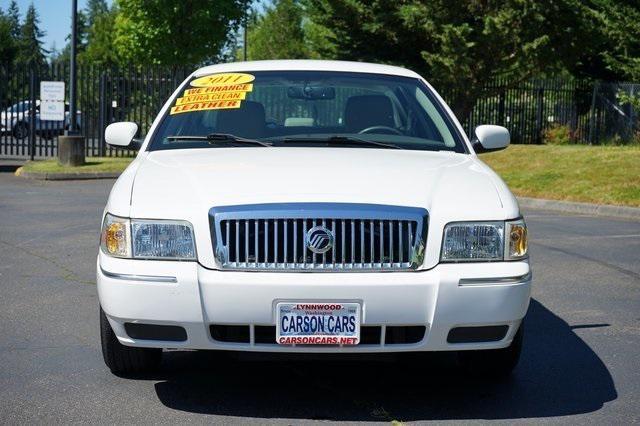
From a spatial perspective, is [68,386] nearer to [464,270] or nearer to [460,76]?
[464,270]

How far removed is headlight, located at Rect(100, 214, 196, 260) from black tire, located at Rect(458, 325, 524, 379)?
162cm

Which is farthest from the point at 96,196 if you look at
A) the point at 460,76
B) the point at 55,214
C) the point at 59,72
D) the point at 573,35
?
the point at 573,35

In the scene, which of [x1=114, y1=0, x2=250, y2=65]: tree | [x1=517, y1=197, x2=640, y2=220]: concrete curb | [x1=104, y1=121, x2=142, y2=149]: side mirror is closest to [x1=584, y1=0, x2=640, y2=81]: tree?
[x1=517, y1=197, x2=640, y2=220]: concrete curb

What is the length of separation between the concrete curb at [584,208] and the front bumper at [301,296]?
12.1 meters

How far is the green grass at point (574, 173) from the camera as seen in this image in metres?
18.3

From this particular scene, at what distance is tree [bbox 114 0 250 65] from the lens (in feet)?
121

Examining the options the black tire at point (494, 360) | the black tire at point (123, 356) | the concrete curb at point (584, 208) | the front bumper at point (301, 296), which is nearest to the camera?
the front bumper at point (301, 296)

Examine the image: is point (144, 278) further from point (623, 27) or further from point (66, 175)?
point (623, 27)

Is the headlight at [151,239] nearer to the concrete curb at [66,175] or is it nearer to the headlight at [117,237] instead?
the headlight at [117,237]

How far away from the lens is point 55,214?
1427cm

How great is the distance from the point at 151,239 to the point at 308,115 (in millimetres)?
2292

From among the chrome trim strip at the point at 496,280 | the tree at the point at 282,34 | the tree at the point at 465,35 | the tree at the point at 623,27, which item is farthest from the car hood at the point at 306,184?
the tree at the point at 282,34

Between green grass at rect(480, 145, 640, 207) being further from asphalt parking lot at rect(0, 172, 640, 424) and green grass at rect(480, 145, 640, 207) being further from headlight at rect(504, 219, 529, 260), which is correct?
headlight at rect(504, 219, 529, 260)

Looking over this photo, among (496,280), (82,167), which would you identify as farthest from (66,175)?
(496,280)
